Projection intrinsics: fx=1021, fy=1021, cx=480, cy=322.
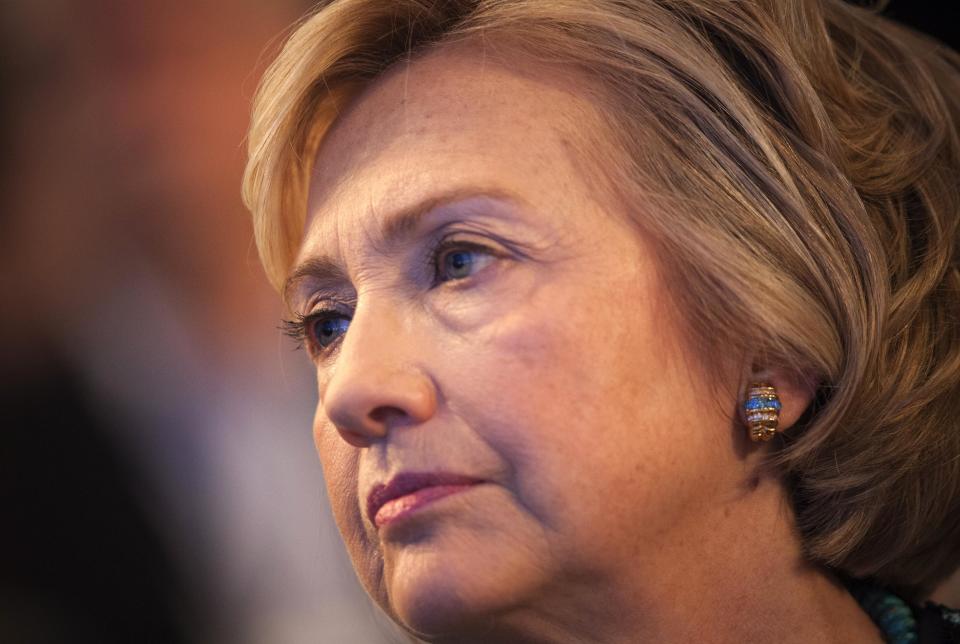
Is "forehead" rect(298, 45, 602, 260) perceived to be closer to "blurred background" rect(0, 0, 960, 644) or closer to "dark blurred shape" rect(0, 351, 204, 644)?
"blurred background" rect(0, 0, 960, 644)

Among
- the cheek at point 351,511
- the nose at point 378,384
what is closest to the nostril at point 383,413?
the nose at point 378,384

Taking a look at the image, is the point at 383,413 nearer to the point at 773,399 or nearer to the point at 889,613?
the point at 773,399

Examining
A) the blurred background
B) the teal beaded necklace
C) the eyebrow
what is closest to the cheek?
the eyebrow

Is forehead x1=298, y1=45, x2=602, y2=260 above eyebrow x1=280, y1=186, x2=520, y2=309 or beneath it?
above

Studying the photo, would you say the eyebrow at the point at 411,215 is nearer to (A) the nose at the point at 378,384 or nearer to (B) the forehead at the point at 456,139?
(B) the forehead at the point at 456,139

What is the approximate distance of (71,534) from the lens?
1946 mm

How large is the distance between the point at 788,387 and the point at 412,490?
0.57 metres

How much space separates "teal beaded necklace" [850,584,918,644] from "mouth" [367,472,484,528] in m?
0.78

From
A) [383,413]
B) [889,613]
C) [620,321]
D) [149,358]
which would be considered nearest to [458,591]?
[383,413]

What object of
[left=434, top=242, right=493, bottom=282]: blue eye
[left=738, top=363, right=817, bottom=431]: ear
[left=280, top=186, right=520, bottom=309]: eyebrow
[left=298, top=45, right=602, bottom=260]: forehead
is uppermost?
[left=298, top=45, right=602, bottom=260]: forehead

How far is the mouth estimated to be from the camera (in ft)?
4.31

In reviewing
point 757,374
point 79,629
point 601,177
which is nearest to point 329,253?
point 601,177

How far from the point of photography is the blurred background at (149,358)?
1962mm

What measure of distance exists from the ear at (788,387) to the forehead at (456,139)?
37cm
